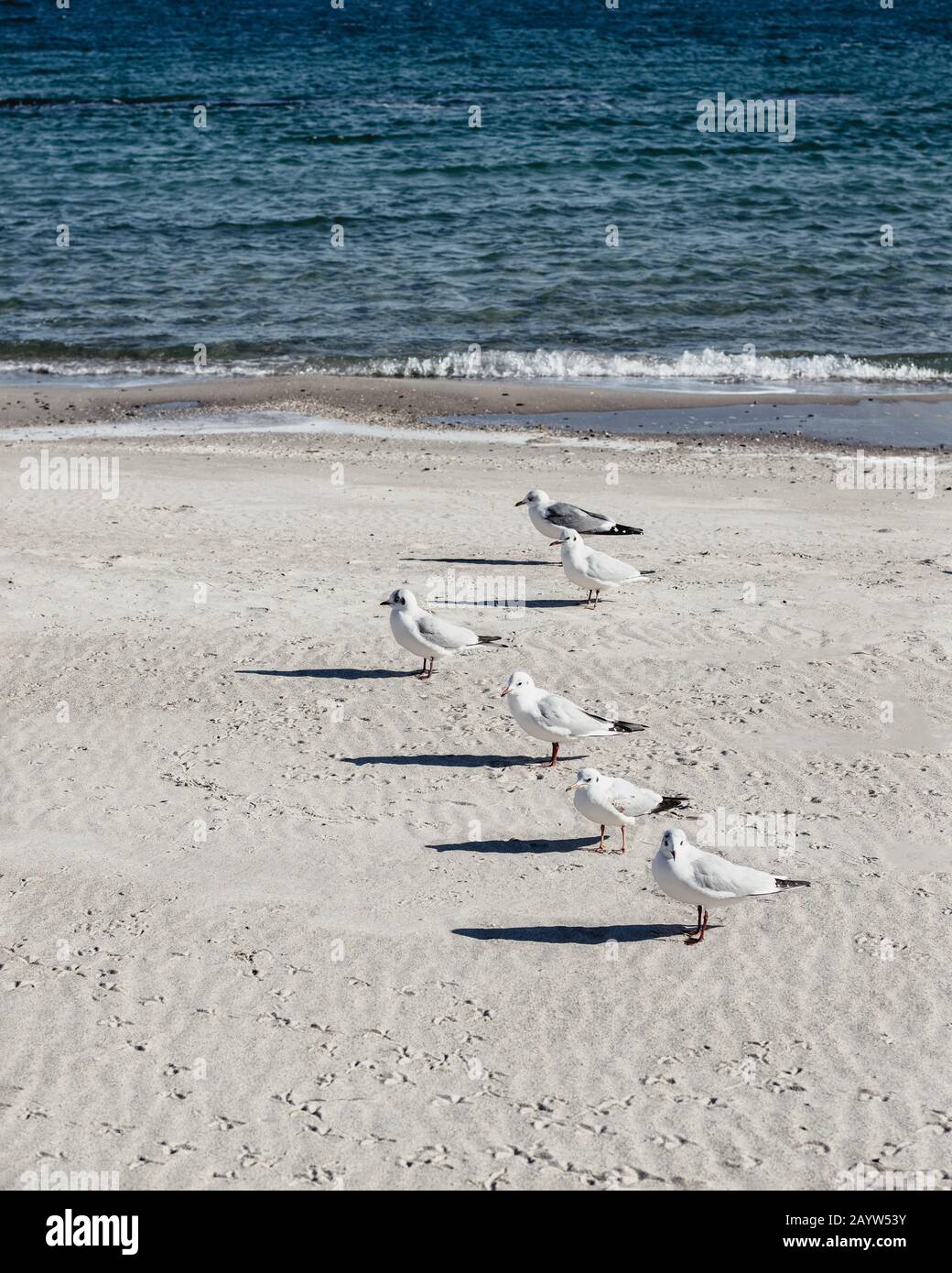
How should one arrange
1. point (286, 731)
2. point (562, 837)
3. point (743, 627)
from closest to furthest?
point (562, 837) < point (286, 731) < point (743, 627)

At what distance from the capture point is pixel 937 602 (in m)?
14.0

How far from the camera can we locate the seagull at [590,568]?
13.6 metres

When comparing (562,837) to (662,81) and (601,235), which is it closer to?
(601,235)

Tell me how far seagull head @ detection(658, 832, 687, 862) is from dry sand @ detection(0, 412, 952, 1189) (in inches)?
24.6

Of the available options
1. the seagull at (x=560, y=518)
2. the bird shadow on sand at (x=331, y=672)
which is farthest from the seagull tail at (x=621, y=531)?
the bird shadow on sand at (x=331, y=672)

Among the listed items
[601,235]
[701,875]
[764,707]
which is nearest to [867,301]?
[601,235]

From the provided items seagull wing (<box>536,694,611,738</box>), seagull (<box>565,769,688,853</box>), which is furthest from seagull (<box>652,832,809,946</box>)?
seagull wing (<box>536,694,611,738</box>)

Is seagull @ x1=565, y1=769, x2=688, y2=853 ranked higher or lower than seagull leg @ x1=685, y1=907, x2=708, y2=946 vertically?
higher

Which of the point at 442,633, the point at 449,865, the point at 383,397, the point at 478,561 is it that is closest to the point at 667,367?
the point at 383,397

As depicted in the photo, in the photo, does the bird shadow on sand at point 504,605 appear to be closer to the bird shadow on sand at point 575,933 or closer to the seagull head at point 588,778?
the seagull head at point 588,778

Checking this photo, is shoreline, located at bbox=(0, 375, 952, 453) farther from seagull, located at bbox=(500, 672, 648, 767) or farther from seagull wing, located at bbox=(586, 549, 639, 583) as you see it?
seagull, located at bbox=(500, 672, 648, 767)

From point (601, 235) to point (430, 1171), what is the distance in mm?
27174

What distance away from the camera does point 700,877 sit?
854cm

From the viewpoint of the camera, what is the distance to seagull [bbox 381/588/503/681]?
479 inches
